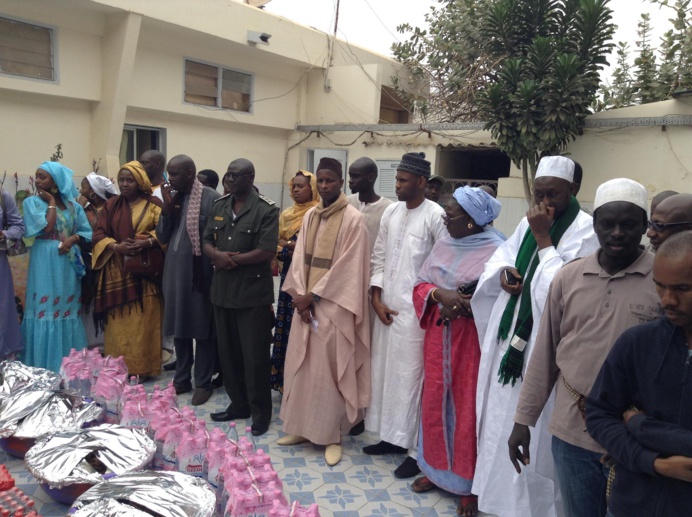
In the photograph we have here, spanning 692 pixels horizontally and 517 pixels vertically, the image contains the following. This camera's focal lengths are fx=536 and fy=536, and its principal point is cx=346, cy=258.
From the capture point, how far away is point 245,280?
3.83 m

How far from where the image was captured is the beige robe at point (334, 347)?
3.58 metres

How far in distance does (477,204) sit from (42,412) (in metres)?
2.95

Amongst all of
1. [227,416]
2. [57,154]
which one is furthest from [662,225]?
[57,154]

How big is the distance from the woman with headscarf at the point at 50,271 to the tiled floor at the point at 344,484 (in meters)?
1.18

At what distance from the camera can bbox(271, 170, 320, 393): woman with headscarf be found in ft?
14.3

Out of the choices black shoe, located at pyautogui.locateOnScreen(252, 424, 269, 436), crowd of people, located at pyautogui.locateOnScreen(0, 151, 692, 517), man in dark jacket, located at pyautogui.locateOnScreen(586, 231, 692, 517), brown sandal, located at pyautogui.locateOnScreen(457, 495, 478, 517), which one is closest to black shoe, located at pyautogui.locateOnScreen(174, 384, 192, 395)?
crowd of people, located at pyautogui.locateOnScreen(0, 151, 692, 517)

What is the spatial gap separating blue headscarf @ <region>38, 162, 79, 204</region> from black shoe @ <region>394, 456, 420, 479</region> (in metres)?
3.54

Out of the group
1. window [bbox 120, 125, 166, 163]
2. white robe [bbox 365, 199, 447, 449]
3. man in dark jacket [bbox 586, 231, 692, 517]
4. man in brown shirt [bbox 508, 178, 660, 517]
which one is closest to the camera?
man in dark jacket [bbox 586, 231, 692, 517]

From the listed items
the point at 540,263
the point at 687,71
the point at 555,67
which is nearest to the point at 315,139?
the point at 555,67

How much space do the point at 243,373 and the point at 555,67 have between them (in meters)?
6.28

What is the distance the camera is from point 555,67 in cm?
762

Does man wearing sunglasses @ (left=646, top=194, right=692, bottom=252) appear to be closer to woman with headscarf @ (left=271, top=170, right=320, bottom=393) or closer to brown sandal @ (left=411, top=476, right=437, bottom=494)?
brown sandal @ (left=411, top=476, right=437, bottom=494)

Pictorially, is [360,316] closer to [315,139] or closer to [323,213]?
[323,213]

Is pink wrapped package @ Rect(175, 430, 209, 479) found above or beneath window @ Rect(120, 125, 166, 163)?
beneath
